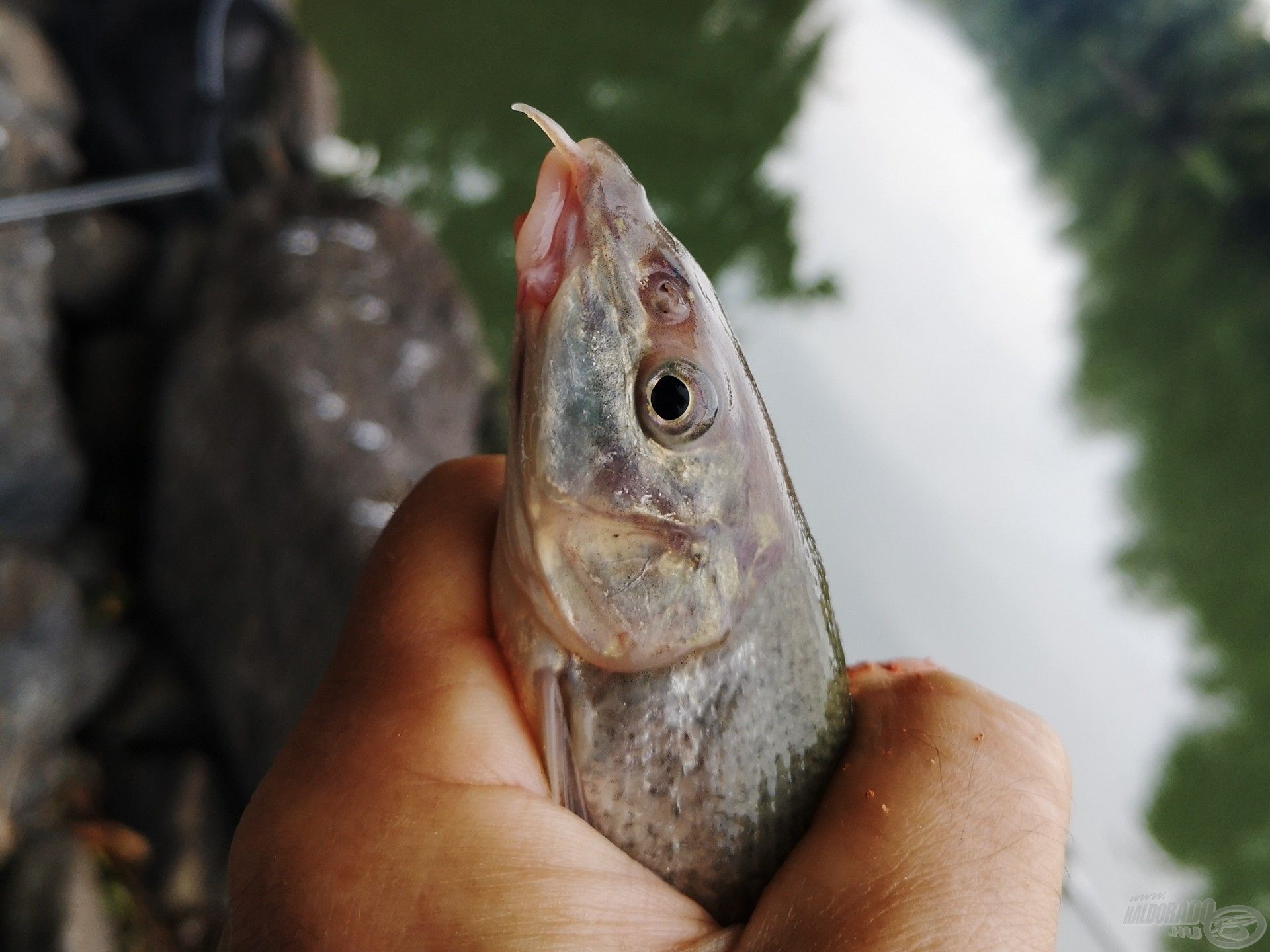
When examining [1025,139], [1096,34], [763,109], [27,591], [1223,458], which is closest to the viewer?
[27,591]

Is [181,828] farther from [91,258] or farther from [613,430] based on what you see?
[613,430]

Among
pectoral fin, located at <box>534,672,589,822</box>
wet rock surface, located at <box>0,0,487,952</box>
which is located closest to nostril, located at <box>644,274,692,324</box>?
pectoral fin, located at <box>534,672,589,822</box>

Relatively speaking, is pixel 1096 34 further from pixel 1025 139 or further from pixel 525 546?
pixel 525 546

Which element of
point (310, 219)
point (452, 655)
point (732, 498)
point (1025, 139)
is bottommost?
point (452, 655)

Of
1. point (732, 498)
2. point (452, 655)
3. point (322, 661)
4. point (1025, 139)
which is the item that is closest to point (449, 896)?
point (452, 655)

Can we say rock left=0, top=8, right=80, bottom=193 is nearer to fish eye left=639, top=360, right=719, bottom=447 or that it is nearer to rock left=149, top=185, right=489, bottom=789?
rock left=149, top=185, right=489, bottom=789

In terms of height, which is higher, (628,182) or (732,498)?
(628,182)
